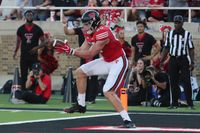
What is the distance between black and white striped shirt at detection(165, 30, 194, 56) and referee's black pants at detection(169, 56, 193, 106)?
0.42 ft

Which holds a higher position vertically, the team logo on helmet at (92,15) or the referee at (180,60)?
the team logo on helmet at (92,15)

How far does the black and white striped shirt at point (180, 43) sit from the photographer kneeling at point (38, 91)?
→ 2984mm

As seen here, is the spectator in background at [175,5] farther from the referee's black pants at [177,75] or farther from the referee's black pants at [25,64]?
the referee's black pants at [177,75]

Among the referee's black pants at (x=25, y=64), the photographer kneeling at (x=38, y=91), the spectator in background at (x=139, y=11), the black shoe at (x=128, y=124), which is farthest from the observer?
the spectator in background at (x=139, y=11)

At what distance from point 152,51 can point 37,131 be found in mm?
8364

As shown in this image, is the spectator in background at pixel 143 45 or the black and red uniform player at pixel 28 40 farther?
the black and red uniform player at pixel 28 40

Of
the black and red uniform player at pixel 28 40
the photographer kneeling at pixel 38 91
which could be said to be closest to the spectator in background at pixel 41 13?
the black and red uniform player at pixel 28 40

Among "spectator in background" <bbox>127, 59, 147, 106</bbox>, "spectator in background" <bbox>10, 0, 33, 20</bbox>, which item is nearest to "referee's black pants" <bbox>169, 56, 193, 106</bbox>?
"spectator in background" <bbox>127, 59, 147, 106</bbox>

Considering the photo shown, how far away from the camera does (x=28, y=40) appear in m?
23.2

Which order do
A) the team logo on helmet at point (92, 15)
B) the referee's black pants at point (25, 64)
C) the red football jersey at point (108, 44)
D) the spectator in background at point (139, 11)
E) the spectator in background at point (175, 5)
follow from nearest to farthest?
the red football jersey at point (108, 44) → the team logo on helmet at point (92, 15) → the referee's black pants at point (25, 64) → the spectator in background at point (139, 11) → the spectator in background at point (175, 5)

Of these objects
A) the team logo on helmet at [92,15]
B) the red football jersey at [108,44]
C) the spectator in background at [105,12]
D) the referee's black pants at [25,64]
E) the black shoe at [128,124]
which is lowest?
the black shoe at [128,124]

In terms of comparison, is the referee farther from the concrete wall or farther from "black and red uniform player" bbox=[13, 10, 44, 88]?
the concrete wall

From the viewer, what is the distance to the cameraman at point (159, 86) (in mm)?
20969

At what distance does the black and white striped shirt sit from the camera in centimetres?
2045
